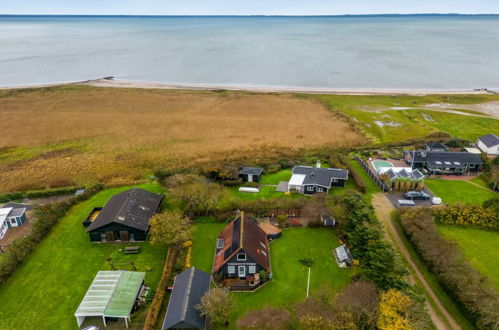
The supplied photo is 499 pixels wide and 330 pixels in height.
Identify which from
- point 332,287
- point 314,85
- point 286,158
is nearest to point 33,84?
point 314,85

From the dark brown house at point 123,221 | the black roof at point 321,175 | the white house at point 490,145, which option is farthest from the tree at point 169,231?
the white house at point 490,145

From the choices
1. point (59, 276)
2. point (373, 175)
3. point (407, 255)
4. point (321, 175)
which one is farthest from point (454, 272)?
point (59, 276)

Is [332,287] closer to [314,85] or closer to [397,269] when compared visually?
[397,269]

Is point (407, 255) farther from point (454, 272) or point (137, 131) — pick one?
point (137, 131)

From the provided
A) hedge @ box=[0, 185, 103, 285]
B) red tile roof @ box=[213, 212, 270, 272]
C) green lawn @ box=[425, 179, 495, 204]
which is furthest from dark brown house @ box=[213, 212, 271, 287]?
green lawn @ box=[425, 179, 495, 204]

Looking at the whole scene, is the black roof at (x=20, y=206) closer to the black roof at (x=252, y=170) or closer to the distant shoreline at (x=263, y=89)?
the black roof at (x=252, y=170)
